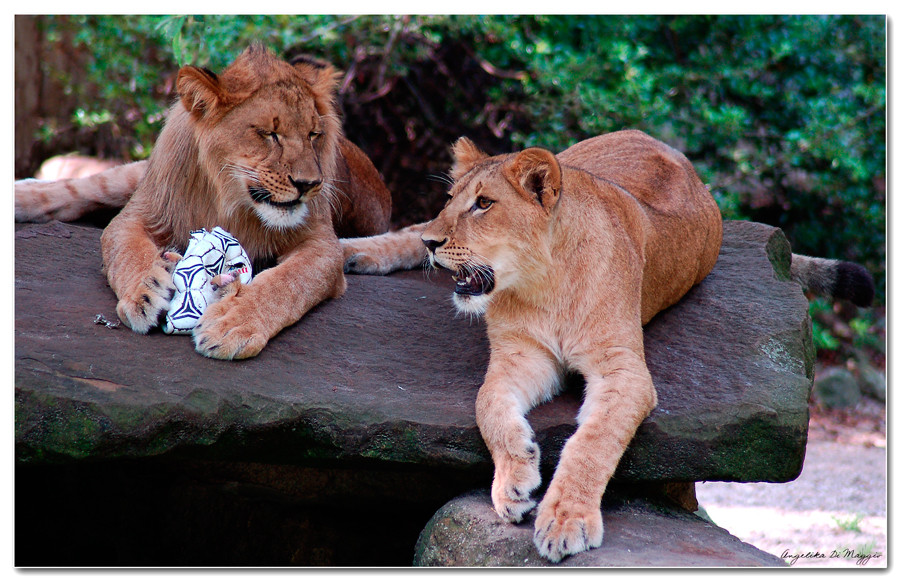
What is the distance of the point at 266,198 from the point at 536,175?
1169 mm

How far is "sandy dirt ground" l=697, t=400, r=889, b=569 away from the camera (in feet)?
16.6

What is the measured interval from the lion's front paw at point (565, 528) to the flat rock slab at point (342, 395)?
37cm

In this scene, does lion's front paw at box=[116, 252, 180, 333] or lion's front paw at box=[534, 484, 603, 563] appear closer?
lion's front paw at box=[534, 484, 603, 563]

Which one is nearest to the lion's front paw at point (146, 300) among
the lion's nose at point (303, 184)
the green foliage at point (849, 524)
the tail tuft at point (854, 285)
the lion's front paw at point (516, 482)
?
the lion's nose at point (303, 184)

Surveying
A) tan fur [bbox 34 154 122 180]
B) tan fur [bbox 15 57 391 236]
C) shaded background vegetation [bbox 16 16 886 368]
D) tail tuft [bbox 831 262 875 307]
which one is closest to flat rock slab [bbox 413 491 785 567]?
tan fur [bbox 15 57 391 236]

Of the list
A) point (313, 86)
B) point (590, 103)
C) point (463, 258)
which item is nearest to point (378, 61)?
point (590, 103)

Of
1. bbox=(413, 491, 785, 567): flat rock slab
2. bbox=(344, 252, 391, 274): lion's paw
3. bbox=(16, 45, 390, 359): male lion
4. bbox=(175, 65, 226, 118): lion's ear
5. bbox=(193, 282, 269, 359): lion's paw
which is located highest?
bbox=(175, 65, 226, 118): lion's ear

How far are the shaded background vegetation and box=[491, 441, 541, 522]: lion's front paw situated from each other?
4.36m

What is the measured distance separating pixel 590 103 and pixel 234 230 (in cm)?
371

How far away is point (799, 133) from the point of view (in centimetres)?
734

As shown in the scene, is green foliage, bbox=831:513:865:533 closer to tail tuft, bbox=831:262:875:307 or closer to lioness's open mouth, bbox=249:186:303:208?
tail tuft, bbox=831:262:875:307

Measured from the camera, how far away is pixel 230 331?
3389 millimetres

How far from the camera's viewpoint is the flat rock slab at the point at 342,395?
304 centimetres

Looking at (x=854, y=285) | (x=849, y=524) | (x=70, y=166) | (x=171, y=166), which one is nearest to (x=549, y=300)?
(x=171, y=166)
